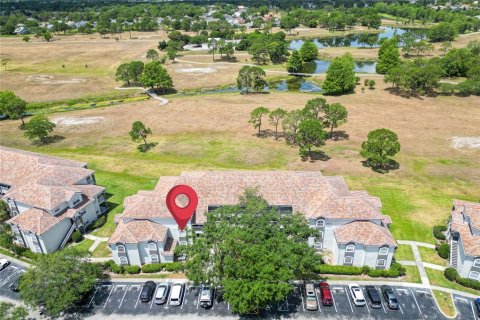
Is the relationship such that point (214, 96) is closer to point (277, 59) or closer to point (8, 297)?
point (277, 59)

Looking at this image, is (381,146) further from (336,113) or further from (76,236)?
(76,236)

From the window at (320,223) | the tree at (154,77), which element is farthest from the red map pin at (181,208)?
the tree at (154,77)

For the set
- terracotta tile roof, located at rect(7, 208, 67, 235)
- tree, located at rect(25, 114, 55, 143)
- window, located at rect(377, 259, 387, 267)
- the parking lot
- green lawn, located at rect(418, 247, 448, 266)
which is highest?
tree, located at rect(25, 114, 55, 143)

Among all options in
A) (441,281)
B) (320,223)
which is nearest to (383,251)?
(441,281)

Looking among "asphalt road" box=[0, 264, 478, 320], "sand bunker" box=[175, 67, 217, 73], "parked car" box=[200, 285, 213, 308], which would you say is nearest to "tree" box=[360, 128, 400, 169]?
A: "asphalt road" box=[0, 264, 478, 320]

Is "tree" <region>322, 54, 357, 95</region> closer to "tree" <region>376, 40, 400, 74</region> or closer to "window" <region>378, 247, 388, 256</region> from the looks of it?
"tree" <region>376, 40, 400, 74</region>
